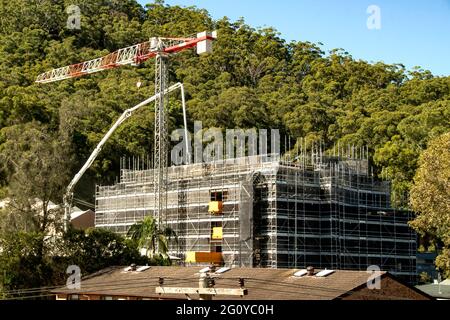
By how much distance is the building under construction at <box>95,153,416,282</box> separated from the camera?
205 ft

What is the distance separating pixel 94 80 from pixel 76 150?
29597 mm

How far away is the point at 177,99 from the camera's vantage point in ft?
360

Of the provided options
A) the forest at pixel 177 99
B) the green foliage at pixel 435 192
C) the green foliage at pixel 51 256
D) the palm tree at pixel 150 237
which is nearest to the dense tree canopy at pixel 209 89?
the forest at pixel 177 99

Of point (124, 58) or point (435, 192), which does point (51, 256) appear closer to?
point (435, 192)

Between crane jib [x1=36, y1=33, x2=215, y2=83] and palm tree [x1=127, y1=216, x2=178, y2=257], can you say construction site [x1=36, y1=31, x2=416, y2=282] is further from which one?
palm tree [x1=127, y1=216, x2=178, y2=257]

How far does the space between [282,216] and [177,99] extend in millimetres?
50441

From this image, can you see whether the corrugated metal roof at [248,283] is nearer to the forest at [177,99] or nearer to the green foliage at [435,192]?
the forest at [177,99]

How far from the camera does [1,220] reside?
48.7 m

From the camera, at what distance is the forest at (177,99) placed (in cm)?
7681

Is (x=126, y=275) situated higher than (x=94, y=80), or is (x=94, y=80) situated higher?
(x=94, y=80)

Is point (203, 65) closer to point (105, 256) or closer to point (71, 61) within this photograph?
point (71, 61)

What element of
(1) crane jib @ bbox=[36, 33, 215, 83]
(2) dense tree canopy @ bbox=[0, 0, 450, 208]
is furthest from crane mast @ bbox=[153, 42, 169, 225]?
(2) dense tree canopy @ bbox=[0, 0, 450, 208]

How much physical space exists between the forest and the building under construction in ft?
24.4
